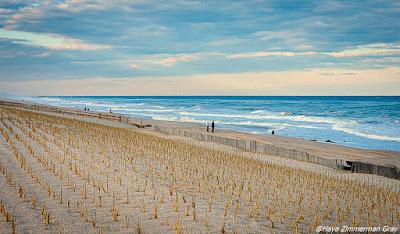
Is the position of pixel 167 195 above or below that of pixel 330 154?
above

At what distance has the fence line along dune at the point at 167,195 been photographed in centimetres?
897

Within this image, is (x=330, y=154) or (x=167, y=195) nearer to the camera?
(x=167, y=195)

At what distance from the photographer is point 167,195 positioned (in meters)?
11.4

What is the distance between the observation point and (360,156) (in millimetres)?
26531

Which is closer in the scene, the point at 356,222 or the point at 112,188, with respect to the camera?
the point at 356,222

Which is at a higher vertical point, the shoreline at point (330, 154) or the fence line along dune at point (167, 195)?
the fence line along dune at point (167, 195)

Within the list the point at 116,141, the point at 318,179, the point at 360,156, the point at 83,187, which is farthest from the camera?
the point at 360,156

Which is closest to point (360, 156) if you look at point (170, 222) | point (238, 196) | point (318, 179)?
point (318, 179)

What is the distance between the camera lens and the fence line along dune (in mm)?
8969

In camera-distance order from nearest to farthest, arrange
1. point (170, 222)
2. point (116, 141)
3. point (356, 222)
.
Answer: point (170, 222) → point (356, 222) → point (116, 141)

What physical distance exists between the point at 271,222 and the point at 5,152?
40.7 feet

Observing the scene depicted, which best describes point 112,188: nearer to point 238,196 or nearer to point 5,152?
point 238,196

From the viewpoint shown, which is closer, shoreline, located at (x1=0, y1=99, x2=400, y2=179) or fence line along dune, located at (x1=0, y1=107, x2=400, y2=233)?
fence line along dune, located at (x1=0, y1=107, x2=400, y2=233)

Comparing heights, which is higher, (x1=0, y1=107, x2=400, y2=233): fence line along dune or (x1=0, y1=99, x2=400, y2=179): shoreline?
(x1=0, y1=107, x2=400, y2=233): fence line along dune
